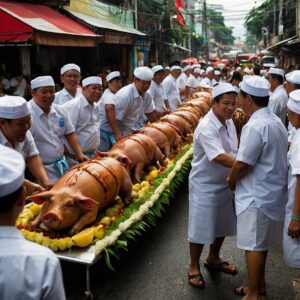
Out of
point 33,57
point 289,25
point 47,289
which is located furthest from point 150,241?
point 289,25

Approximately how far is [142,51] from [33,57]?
A: 1109 cm

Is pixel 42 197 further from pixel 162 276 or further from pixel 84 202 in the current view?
pixel 162 276

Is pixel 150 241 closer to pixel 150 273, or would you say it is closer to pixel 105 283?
pixel 150 273

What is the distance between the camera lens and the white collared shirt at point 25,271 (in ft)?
4.39

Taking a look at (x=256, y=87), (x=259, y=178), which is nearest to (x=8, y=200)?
(x=259, y=178)

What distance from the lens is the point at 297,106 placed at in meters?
3.02

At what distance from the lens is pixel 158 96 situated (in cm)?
871

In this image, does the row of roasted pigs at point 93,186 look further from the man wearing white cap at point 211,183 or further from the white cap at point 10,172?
the white cap at point 10,172

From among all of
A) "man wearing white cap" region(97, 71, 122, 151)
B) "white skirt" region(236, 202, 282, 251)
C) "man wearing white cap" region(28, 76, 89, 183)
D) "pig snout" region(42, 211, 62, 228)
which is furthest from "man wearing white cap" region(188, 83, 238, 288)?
"man wearing white cap" region(97, 71, 122, 151)

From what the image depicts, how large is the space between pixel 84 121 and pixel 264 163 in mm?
2664

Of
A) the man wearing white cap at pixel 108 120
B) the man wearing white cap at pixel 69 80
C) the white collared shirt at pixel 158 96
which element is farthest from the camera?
the white collared shirt at pixel 158 96

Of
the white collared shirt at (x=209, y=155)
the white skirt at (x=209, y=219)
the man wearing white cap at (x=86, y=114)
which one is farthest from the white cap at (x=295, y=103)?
the man wearing white cap at (x=86, y=114)

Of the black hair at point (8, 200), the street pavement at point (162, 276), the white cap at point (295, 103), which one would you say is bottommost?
the street pavement at point (162, 276)

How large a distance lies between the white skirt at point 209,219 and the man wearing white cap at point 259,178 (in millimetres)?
388
